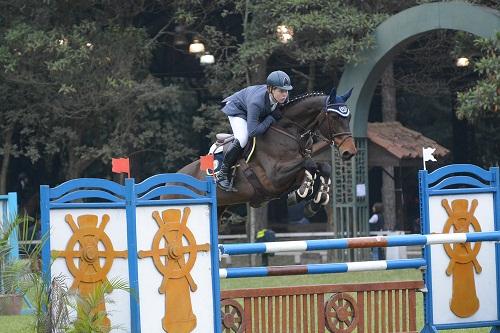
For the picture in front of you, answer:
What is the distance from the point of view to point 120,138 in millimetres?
20375

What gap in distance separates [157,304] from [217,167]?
359 centimetres

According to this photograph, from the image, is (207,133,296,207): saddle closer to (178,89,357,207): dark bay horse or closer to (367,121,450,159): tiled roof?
(178,89,357,207): dark bay horse

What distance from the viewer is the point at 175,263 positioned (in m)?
6.61

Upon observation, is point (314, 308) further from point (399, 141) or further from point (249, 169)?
point (399, 141)

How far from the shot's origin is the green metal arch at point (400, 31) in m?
16.2

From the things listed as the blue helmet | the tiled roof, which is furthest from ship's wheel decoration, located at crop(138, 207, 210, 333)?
the tiled roof

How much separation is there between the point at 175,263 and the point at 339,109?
3.43 meters

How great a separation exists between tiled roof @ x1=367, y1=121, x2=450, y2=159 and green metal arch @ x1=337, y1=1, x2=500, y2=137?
46 cm

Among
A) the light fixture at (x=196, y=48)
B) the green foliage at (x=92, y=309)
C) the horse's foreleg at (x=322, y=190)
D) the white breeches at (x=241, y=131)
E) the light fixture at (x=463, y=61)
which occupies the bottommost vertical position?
the green foliage at (x=92, y=309)

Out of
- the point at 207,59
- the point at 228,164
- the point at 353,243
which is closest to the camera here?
the point at 353,243

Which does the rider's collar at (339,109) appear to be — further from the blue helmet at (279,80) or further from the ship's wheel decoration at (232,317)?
the ship's wheel decoration at (232,317)

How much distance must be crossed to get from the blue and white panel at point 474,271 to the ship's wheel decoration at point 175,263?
79.0 inches

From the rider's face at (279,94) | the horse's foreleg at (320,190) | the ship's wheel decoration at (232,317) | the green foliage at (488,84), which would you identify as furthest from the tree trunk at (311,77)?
the ship's wheel decoration at (232,317)

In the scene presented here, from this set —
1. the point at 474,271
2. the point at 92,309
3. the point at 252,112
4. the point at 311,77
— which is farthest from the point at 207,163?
the point at 311,77
